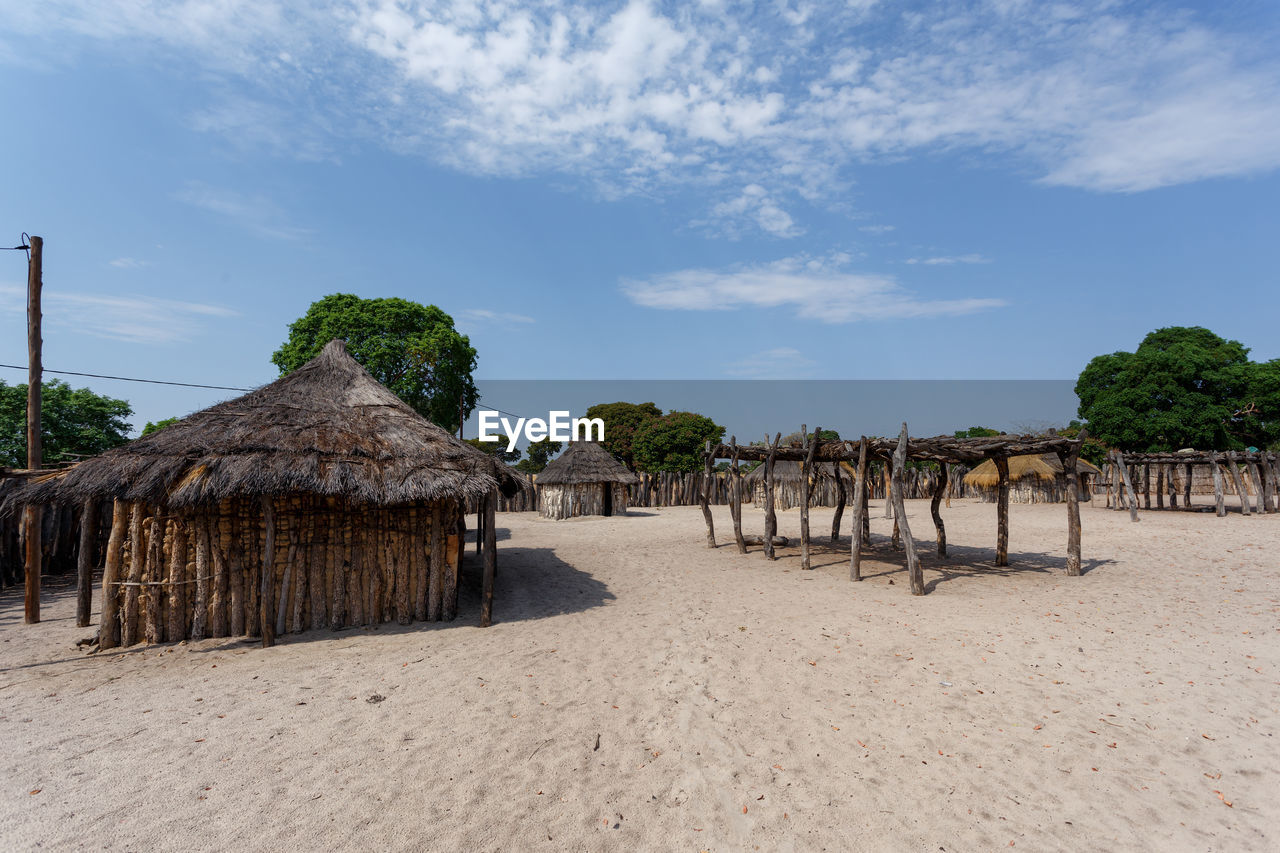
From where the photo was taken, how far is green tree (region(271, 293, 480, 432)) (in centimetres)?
2006

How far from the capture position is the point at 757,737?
4910 millimetres

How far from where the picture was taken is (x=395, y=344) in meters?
20.5

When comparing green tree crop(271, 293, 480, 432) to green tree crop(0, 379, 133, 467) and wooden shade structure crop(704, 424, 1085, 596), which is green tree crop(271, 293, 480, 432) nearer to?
green tree crop(0, 379, 133, 467)

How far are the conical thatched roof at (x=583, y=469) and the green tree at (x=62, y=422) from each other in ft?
45.0

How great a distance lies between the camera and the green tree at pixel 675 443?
37.2 m

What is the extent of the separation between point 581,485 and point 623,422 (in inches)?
778

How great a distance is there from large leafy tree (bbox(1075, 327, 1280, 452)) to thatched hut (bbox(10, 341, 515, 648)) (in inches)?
1132

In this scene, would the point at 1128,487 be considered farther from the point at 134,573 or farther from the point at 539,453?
the point at 539,453

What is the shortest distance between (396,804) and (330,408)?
21.4ft

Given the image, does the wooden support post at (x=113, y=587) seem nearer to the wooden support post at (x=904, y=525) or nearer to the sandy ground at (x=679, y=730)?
the sandy ground at (x=679, y=730)

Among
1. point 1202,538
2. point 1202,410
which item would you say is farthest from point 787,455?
point 1202,410

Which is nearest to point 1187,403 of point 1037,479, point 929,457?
point 1037,479

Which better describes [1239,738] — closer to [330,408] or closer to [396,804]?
[396,804]

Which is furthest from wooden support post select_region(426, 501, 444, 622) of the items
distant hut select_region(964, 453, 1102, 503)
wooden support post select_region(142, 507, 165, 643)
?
distant hut select_region(964, 453, 1102, 503)
